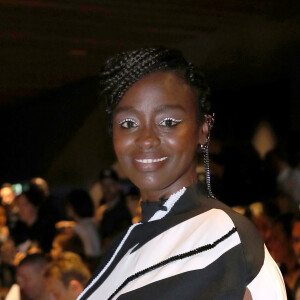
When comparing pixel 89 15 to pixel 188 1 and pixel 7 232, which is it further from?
pixel 7 232

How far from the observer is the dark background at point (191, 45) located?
6.43m

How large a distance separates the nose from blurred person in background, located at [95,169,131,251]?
3.63 meters

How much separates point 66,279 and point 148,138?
169 centimetres

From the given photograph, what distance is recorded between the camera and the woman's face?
1.31 m

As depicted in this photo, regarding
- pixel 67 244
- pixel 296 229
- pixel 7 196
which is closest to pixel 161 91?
pixel 296 229

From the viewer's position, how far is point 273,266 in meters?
1.22

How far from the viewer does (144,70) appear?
4.34 ft

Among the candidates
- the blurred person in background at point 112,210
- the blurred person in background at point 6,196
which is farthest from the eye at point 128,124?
the blurred person in background at point 6,196

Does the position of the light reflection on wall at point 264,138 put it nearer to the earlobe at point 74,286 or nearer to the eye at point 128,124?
the earlobe at point 74,286

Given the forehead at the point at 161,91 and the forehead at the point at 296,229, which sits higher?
the forehead at the point at 161,91

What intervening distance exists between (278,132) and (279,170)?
143 centimetres

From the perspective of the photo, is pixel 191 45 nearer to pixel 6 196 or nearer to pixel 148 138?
pixel 6 196

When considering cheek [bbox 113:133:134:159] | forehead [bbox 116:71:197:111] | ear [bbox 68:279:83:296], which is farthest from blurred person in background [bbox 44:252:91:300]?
forehead [bbox 116:71:197:111]

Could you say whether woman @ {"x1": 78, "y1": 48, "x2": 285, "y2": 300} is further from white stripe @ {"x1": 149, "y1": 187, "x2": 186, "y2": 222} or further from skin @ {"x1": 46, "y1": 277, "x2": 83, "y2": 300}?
skin @ {"x1": 46, "y1": 277, "x2": 83, "y2": 300}
